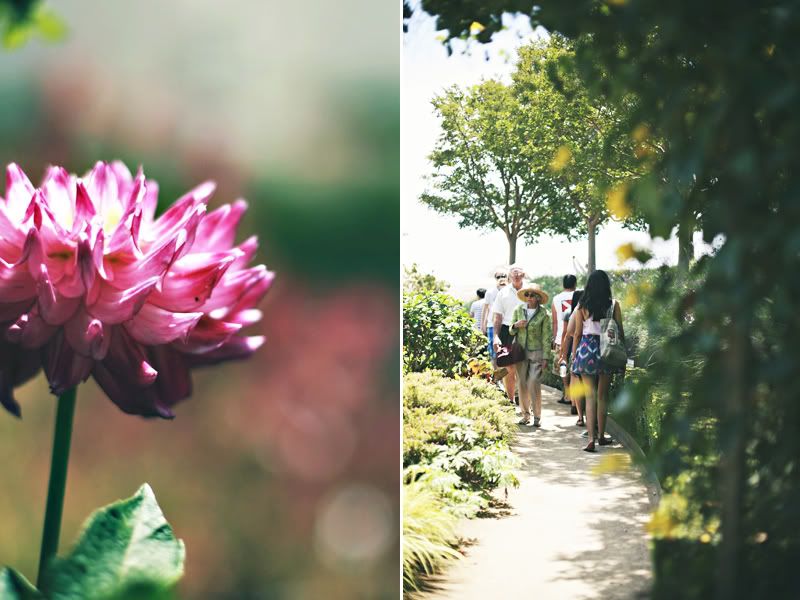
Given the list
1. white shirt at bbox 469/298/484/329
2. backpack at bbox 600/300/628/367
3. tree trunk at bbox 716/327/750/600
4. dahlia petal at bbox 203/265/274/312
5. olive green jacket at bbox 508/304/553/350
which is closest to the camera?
tree trunk at bbox 716/327/750/600

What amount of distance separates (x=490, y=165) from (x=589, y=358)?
3.65 ft

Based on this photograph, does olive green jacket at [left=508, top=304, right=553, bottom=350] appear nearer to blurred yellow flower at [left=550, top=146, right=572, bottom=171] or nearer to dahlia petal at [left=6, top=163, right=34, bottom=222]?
blurred yellow flower at [left=550, top=146, right=572, bottom=171]

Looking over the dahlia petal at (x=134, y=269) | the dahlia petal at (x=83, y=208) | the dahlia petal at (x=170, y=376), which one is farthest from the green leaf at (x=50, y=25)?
the dahlia petal at (x=170, y=376)

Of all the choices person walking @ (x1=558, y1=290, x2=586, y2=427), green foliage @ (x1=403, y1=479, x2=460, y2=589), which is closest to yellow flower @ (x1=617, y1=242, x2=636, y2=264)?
green foliage @ (x1=403, y1=479, x2=460, y2=589)

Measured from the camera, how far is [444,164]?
3.05 meters

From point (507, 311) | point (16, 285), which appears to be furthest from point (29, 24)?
point (507, 311)

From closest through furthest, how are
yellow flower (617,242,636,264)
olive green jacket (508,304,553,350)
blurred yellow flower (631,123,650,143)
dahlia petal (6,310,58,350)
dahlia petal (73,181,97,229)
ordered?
A: yellow flower (617,242,636,264), blurred yellow flower (631,123,650,143), dahlia petal (73,181,97,229), dahlia petal (6,310,58,350), olive green jacket (508,304,553,350)

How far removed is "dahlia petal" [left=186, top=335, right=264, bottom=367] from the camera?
7.89 ft

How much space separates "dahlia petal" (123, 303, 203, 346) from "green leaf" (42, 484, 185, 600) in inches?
22.6

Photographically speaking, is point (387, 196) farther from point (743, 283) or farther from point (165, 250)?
point (743, 283)

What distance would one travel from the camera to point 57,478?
7.99 ft

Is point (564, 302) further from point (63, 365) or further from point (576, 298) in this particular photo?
point (63, 365)

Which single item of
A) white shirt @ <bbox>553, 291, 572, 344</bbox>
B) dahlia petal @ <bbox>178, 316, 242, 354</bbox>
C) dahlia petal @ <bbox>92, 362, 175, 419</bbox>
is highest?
white shirt @ <bbox>553, 291, 572, 344</bbox>

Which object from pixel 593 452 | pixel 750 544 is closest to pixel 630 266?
pixel 593 452
